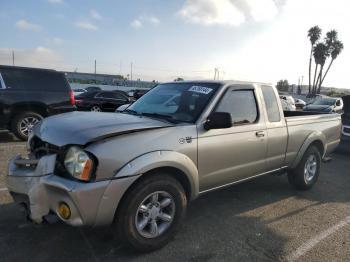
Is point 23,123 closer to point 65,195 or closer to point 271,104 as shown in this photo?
point 271,104

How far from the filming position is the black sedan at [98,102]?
56.2 feet

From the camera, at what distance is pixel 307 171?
591 centimetres

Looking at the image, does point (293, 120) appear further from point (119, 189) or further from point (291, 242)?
point (119, 189)

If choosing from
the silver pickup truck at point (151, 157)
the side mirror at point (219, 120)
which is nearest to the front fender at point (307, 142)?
the silver pickup truck at point (151, 157)

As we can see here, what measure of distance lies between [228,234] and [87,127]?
2072mm

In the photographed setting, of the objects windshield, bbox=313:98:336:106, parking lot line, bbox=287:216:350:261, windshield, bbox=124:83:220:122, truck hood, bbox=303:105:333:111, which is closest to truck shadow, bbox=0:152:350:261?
parking lot line, bbox=287:216:350:261

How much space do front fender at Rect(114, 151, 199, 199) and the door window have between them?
5.89 ft

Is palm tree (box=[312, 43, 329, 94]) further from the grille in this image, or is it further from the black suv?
the grille

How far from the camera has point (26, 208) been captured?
3.20 m

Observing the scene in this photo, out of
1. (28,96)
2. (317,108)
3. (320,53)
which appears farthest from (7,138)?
(320,53)

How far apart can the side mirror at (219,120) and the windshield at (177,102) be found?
0.21m

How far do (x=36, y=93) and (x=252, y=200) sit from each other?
6.55m

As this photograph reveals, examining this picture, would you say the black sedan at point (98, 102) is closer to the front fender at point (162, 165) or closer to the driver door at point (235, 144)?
the driver door at point (235, 144)

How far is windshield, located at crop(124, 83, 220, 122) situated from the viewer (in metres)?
4.07
